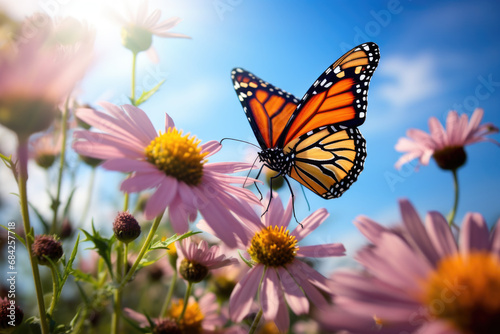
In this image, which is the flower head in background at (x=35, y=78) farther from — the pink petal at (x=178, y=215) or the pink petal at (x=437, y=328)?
the pink petal at (x=437, y=328)

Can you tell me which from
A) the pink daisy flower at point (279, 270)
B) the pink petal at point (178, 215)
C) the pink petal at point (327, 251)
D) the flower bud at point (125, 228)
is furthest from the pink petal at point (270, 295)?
the flower bud at point (125, 228)

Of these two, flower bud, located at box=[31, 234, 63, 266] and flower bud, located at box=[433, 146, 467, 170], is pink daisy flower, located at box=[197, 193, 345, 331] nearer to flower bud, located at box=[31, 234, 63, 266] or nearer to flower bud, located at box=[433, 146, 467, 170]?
flower bud, located at box=[31, 234, 63, 266]

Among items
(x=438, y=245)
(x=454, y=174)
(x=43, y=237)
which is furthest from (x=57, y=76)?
(x=454, y=174)

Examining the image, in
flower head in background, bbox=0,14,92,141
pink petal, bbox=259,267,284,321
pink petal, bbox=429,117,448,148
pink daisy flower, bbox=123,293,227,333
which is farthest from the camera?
pink petal, bbox=429,117,448,148

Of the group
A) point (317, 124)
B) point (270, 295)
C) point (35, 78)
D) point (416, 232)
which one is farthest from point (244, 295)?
point (317, 124)

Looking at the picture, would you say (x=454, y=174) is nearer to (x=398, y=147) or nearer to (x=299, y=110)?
(x=398, y=147)

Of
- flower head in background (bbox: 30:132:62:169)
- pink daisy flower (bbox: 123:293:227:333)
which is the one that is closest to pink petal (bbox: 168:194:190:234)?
pink daisy flower (bbox: 123:293:227:333)
